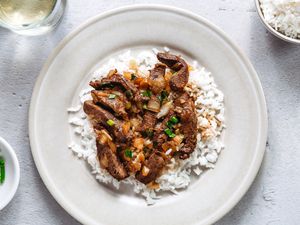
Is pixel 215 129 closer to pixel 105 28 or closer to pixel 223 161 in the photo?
pixel 223 161

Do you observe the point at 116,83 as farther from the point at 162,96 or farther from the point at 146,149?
the point at 146,149

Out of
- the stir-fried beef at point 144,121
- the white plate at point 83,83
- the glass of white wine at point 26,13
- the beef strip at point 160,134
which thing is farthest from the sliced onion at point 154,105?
the glass of white wine at point 26,13

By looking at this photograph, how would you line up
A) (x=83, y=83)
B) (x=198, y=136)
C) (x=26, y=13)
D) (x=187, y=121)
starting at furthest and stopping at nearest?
(x=83, y=83), (x=198, y=136), (x=26, y=13), (x=187, y=121)

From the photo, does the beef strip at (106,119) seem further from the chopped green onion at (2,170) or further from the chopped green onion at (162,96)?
the chopped green onion at (2,170)

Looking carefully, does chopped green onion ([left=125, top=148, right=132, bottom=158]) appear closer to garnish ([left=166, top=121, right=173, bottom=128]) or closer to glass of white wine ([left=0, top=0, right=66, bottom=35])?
garnish ([left=166, top=121, right=173, bottom=128])

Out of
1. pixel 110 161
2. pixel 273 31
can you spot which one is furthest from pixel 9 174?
pixel 273 31
